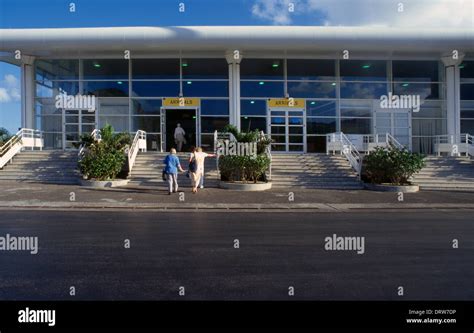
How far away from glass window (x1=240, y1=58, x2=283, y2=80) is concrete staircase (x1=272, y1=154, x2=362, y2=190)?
640cm

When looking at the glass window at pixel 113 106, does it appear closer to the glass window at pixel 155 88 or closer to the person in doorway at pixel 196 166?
the glass window at pixel 155 88

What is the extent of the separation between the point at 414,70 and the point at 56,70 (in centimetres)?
2219

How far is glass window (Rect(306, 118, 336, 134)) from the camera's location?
23.5 metres

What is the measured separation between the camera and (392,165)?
51.2ft

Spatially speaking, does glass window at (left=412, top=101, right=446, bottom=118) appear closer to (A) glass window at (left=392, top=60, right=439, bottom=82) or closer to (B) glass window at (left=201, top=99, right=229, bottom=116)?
(A) glass window at (left=392, top=60, right=439, bottom=82)

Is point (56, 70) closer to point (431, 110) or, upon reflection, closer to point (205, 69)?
point (205, 69)

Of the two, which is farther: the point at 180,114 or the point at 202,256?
the point at 180,114

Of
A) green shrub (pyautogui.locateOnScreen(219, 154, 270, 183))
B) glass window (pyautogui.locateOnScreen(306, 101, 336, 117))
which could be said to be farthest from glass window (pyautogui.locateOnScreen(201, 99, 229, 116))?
green shrub (pyautogui.locateOnScreen(219, 154, 270, 183))

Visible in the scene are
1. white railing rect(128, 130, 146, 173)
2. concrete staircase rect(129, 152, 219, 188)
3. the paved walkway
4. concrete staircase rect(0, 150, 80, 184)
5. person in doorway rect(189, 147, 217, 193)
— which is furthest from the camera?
white railing rect(128, 130, 146, 173)

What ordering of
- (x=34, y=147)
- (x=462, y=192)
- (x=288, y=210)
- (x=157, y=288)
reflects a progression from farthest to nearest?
1. (x=34, y=147)
2. (x=462, y=192)
3. (x=288, y=210)
4. (x=157, y=288)
